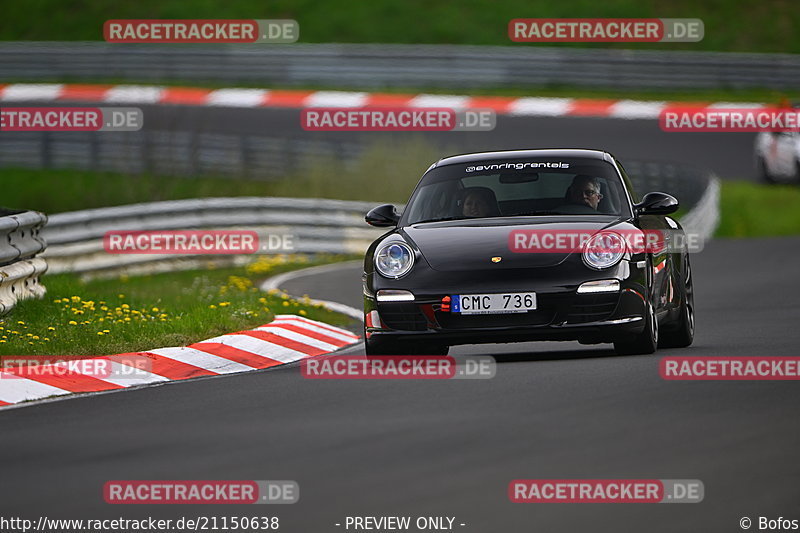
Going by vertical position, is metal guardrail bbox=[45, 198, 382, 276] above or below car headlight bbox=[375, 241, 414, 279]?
above

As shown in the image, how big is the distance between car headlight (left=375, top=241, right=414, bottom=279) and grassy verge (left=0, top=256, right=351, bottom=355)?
179 cm

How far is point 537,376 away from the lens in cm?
982

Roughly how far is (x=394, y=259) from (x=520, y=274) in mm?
842

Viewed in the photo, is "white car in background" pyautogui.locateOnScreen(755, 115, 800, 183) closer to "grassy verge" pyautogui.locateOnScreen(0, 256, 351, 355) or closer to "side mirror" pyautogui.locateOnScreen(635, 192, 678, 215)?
"grassy verge" pyautogui.locateOnScreen(0, 256, 351, 355)

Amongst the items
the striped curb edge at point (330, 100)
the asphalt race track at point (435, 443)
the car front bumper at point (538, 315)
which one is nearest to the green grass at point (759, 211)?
the striped curb edge at point (330, 100)

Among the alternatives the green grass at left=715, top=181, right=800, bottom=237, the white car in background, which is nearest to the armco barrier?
A: the green grass at left=715, top=181, right=800, bottom=237

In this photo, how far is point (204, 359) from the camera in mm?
11461

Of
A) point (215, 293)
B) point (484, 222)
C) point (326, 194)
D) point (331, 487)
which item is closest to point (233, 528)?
point (331, 487)

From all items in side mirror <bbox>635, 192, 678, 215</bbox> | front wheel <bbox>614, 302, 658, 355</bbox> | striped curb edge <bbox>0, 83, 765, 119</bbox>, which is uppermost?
striped curb edge <bbox>0, 83, 765, 119</bbox>

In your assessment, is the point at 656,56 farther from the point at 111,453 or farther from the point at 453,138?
the point at 111,453

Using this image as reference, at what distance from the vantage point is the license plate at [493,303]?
10320 mm

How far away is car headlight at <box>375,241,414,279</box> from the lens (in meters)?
10.6

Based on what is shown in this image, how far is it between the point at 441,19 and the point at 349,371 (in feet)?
118

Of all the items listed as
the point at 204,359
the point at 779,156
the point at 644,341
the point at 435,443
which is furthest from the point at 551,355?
the point at 779,156
